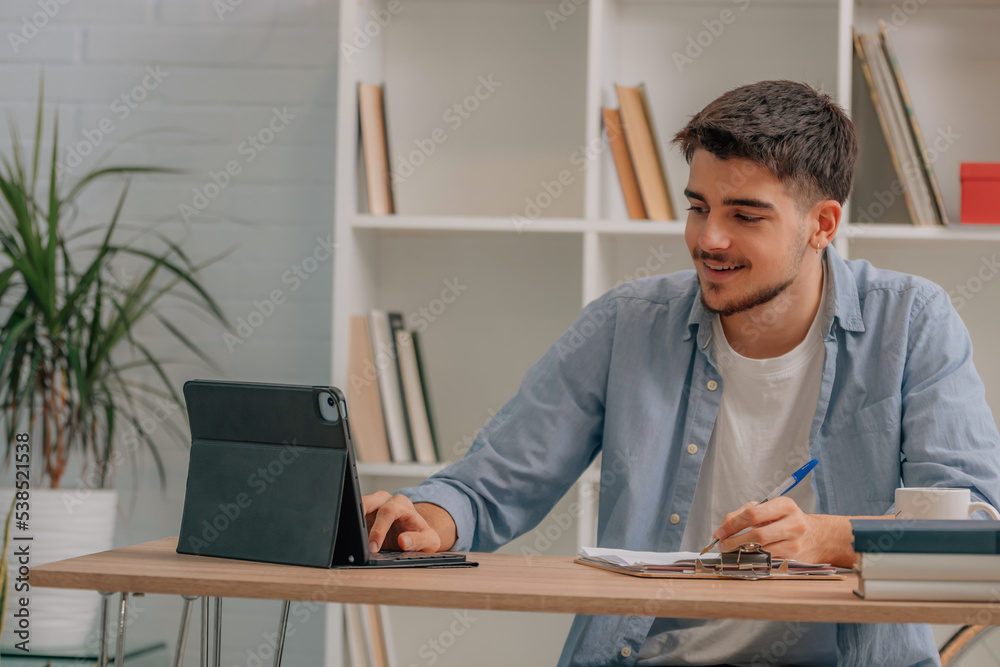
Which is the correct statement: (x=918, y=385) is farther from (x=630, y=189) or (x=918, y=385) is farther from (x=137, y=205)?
(x=137, y=205)

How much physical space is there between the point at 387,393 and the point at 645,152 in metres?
0.76

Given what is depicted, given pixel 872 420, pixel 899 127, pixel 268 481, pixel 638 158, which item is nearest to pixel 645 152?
pixel 638 158

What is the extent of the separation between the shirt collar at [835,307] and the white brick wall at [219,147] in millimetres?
1149

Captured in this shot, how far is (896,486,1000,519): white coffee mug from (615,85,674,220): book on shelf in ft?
3.68

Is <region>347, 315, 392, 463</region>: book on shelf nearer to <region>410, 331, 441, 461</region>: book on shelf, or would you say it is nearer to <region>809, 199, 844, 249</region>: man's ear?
<region>410, 331, 441, 461</region>: book on shelf

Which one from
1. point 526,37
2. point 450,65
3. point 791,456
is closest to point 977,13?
point 526,37

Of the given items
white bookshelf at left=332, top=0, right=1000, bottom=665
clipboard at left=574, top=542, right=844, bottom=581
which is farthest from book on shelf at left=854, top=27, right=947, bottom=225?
clipboard at left=574, top=542, right=844, bottom=581

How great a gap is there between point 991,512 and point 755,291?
48 cm

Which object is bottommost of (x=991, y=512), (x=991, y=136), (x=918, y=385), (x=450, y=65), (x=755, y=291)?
(x=991, y=512)

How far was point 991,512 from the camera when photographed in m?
1.15

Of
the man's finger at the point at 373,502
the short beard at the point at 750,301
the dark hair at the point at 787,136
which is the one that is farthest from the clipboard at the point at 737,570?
the dark hair at the point at 787,136

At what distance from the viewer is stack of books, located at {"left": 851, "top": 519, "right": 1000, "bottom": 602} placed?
0.95m

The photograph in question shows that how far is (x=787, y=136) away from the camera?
1493mm

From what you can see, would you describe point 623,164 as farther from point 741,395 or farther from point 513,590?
point 513,590
